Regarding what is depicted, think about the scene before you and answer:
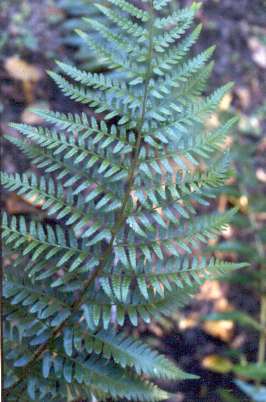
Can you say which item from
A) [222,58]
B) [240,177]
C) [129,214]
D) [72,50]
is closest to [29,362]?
[129,214]

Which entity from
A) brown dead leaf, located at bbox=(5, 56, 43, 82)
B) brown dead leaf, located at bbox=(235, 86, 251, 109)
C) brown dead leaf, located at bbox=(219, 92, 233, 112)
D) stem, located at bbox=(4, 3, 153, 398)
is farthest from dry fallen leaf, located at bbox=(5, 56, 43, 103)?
stem, located at bbox=(4, 3, 153, 398)

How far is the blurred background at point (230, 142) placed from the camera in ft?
8.06

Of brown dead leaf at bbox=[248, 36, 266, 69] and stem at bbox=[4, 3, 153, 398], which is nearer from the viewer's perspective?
stem at bbox=[4, 3, 153, 398]

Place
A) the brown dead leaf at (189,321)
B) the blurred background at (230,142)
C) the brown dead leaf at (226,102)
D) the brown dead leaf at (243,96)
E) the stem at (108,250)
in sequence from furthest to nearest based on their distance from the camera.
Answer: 1. the brown dead leaf at (243,96)
2. the brown dead leaf at (226,102)
3. the brown dead leaf at (189,321)
4. the blurred background at (230,142)
5. the stem at (108,250)

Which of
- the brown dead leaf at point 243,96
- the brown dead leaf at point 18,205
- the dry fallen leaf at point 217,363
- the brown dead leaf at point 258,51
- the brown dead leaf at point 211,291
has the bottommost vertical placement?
the dry fallen leaf at point 217,363

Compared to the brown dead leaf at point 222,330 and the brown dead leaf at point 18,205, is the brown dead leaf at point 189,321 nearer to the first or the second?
the brown dead leaf at point 222,330

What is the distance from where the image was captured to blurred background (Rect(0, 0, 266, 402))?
8.06 feet

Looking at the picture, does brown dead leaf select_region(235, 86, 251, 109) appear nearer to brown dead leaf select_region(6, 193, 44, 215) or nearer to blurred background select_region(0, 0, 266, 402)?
blurred background select_region(0, 0, 266, 402)

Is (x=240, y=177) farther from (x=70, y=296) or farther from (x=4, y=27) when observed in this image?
(x=4, y=27)

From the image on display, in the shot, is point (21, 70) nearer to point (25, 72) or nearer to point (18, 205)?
point (25, 72)

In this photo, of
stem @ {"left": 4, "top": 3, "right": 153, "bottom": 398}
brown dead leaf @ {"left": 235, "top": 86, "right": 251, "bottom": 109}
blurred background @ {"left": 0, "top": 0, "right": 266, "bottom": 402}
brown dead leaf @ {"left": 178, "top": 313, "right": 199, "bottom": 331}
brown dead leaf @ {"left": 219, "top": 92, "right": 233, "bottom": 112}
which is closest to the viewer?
stem @ {"left": 4, "top": 3, "right": 153, "bottom": 398}

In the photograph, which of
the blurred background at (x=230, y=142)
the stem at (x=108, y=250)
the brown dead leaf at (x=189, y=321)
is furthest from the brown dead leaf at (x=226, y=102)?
the stem at (x=108, y=250)

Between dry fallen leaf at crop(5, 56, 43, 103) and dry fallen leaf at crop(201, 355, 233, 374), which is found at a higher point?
dry fallen leaf at crop(5, 56, 43, 103)

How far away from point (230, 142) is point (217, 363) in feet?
3.48
